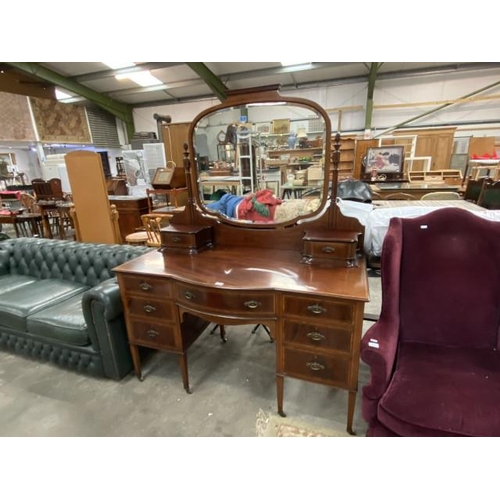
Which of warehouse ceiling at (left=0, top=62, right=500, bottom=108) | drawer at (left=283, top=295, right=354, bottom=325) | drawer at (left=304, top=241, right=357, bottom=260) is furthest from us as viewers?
warehouse ceiling at (left=0, top=62, right=500, bottom=108)

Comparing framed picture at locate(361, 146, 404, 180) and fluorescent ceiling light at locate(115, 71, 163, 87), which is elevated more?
fluorescent ceiling light at locate(115, 71, 163, 87)

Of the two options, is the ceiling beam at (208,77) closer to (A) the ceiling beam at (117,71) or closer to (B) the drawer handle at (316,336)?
(A) the ceiling beam at (117,71)

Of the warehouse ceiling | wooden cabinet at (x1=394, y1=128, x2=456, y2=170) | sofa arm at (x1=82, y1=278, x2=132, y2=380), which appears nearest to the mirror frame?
sofa arm at (x1=82, y1=278, x2=132, y2=380)

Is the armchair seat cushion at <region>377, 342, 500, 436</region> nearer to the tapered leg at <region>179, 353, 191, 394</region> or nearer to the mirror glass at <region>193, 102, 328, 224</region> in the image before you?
the mirror glass at <region>193, 102, 328, 224</region>

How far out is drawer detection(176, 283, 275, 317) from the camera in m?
1.35

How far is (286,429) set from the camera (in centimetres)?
152

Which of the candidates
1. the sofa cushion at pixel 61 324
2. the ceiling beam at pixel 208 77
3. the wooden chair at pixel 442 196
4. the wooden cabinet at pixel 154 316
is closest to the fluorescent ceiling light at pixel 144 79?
the ceiling beam at pixel 208 77

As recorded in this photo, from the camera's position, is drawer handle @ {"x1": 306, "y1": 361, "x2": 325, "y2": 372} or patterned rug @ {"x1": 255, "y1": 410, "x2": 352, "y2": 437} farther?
patterned rug @ {"x1": 255, "y1": 410, "x2": 352, "y2": 437}

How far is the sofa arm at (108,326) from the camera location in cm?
170

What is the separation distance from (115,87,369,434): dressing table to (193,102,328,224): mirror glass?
0.02 metres

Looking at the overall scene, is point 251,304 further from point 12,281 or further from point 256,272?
point 12,281

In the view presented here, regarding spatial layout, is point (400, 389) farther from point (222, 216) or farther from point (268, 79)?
point (268, 79)

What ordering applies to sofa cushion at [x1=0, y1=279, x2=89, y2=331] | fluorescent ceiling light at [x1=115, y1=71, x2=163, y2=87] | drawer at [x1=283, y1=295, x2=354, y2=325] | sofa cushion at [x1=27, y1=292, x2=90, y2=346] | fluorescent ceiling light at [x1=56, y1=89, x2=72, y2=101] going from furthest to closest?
1. fluorescent ceiling light at [x1=56, y1=89, x2=72, y2=101]
2. fluorescent ceiling light at [x1=115, y1=71, x2=163, y2=87]
3. sofa cushion at [x1=0, y1=279, x2=89, y2=331]
4. sofa cushion at [x1=27, y1=292, x2=90, y2=346]
5. drawer at [x1=283, y1=295, x2=354, y2=325]

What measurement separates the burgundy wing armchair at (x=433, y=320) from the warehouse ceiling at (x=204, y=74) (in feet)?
19.4
